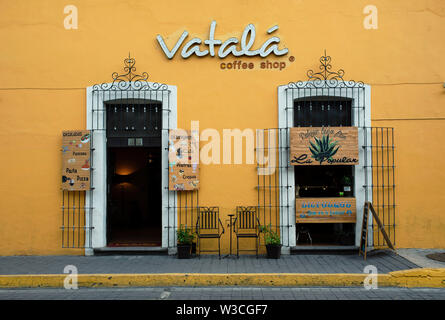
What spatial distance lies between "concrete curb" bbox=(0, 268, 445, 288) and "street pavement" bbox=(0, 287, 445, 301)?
0.11 m

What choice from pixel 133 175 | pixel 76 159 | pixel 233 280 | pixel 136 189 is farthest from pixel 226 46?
pixel 136 189

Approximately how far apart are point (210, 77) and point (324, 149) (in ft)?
9.78

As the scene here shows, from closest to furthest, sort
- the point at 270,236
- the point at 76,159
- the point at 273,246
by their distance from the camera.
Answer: the point at 273,246 < the point at 270,236 < the point at 76,159

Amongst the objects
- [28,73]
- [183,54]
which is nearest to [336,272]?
[183,54]

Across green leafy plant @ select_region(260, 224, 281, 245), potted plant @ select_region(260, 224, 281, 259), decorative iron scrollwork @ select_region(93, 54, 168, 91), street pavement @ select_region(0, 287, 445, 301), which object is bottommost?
street pavement @ select_region(0, 287, 445, 301)

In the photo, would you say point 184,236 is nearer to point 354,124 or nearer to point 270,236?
point 270,236

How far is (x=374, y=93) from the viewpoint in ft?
25.5

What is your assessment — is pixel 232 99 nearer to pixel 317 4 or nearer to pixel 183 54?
pixel 183 54

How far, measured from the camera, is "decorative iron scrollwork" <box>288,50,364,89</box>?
25.4 ft

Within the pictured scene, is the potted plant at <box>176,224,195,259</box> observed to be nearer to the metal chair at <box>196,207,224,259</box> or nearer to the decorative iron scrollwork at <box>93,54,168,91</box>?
the metal chair at <box>196,207,224,259</box>

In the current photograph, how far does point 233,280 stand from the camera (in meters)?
6.01

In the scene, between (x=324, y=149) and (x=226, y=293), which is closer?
(x=226, y=293)

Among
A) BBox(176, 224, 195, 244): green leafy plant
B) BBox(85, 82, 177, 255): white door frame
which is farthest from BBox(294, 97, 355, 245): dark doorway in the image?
BBox(85, 82, 177, 255): white door frame

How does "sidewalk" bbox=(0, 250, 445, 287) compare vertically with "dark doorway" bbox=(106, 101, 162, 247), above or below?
below
